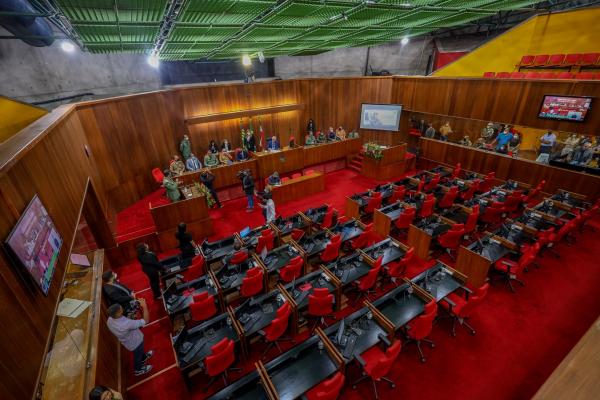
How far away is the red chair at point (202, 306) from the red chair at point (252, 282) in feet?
2.33

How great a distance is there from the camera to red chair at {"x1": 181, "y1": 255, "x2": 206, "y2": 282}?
646 centimetres

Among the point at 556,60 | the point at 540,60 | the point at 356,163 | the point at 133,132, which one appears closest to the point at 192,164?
the point at 133,132

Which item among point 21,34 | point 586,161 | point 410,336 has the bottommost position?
point 410,336

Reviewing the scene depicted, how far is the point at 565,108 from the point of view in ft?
31.3

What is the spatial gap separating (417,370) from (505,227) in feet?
15.2

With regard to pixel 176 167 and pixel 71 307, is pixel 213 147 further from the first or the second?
pixel 71 307

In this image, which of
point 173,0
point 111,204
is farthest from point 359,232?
point 111,204

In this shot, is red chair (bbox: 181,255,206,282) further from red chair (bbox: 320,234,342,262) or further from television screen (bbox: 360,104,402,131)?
television screen (bbox: 360,104,402,131)

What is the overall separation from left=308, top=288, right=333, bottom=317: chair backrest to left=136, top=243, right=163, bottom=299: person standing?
11.1 feet

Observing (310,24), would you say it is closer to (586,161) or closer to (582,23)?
(586,161)

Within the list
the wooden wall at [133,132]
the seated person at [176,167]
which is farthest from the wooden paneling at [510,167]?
the seated person at [176,167]

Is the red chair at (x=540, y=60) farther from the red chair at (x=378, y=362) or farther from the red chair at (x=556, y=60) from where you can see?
the red chair at (x=378, y=362)

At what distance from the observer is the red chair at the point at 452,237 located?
7.15m

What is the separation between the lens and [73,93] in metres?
11.3
